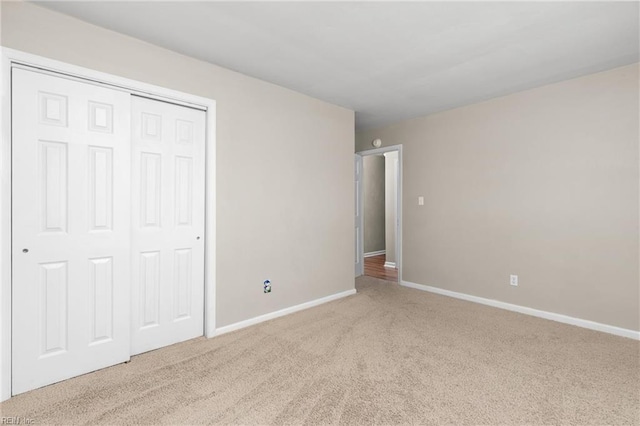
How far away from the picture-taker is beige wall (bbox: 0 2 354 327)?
2.25m

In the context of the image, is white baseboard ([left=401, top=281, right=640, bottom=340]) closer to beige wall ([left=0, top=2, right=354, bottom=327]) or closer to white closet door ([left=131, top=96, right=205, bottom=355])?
beige wall ([left=0, top=2, right=354, bottom=327])

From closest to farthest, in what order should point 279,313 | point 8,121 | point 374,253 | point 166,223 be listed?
point 8,121 → point 166,223 → point 279,313 → point 374,253

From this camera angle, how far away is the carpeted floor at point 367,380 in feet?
5.94

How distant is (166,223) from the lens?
8.83ft

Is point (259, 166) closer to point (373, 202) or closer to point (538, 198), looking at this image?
point (538, 198)

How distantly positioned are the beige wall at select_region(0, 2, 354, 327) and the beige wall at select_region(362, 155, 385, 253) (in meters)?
3.29

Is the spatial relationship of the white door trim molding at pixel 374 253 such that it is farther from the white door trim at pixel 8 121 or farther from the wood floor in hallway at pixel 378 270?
the white door trim at pixel 8 121

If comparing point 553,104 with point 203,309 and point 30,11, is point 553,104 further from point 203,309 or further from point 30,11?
point 30,11

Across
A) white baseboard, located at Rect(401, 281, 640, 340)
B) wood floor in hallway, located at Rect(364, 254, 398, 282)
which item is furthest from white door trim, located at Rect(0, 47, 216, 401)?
wood floor in hallway, located at Rect(364, 254, 398, 282)

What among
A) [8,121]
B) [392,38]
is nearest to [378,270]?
[392,38]

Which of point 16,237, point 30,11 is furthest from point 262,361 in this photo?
point 30,11

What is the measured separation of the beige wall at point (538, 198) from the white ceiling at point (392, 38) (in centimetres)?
40

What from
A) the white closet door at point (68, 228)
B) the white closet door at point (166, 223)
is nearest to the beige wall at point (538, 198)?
the white closet door at point (166, 223)

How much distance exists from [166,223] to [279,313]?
4.89 ft
